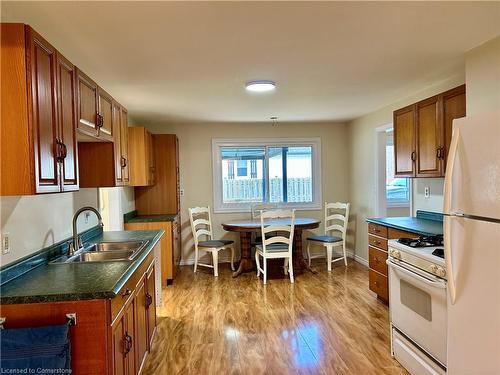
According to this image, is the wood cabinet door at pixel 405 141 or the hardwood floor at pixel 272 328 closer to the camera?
the hardwood floor at pixel 272 328

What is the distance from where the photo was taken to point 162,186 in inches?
197

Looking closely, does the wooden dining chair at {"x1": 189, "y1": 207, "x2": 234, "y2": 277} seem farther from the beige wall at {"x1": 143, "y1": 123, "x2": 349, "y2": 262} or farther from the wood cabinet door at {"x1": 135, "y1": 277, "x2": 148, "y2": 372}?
the wood cabinet door at {"x1": 135, "y1": 277, "x2": 148, "y2": 372}

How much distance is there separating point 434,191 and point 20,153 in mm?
3624

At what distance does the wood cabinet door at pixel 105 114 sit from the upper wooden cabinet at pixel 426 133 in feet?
9.09

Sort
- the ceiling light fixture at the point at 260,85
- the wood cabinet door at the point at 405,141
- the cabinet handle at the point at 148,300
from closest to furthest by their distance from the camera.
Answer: the cabinet handle at the point at 148,300, the ceiling light fixture at the point at 260,85, the wood cabinet door at the point at 405,141

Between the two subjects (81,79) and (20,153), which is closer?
(20,153)

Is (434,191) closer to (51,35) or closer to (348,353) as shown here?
(348,353)

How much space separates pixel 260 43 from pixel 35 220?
6.02 ft

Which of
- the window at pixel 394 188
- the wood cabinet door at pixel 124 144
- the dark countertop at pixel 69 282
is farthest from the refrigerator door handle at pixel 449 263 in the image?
the window at pixel 394 188

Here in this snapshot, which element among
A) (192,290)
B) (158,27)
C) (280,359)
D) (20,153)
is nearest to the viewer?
(20,153)

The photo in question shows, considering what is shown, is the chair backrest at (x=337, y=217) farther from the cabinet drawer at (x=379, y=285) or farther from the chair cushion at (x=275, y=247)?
the cabinet drawer at (x=379, y=285)

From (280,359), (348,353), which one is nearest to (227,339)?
(280,359)

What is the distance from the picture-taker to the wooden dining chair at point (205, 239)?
4891 millimetres

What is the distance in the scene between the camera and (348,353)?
2676 millimetres
